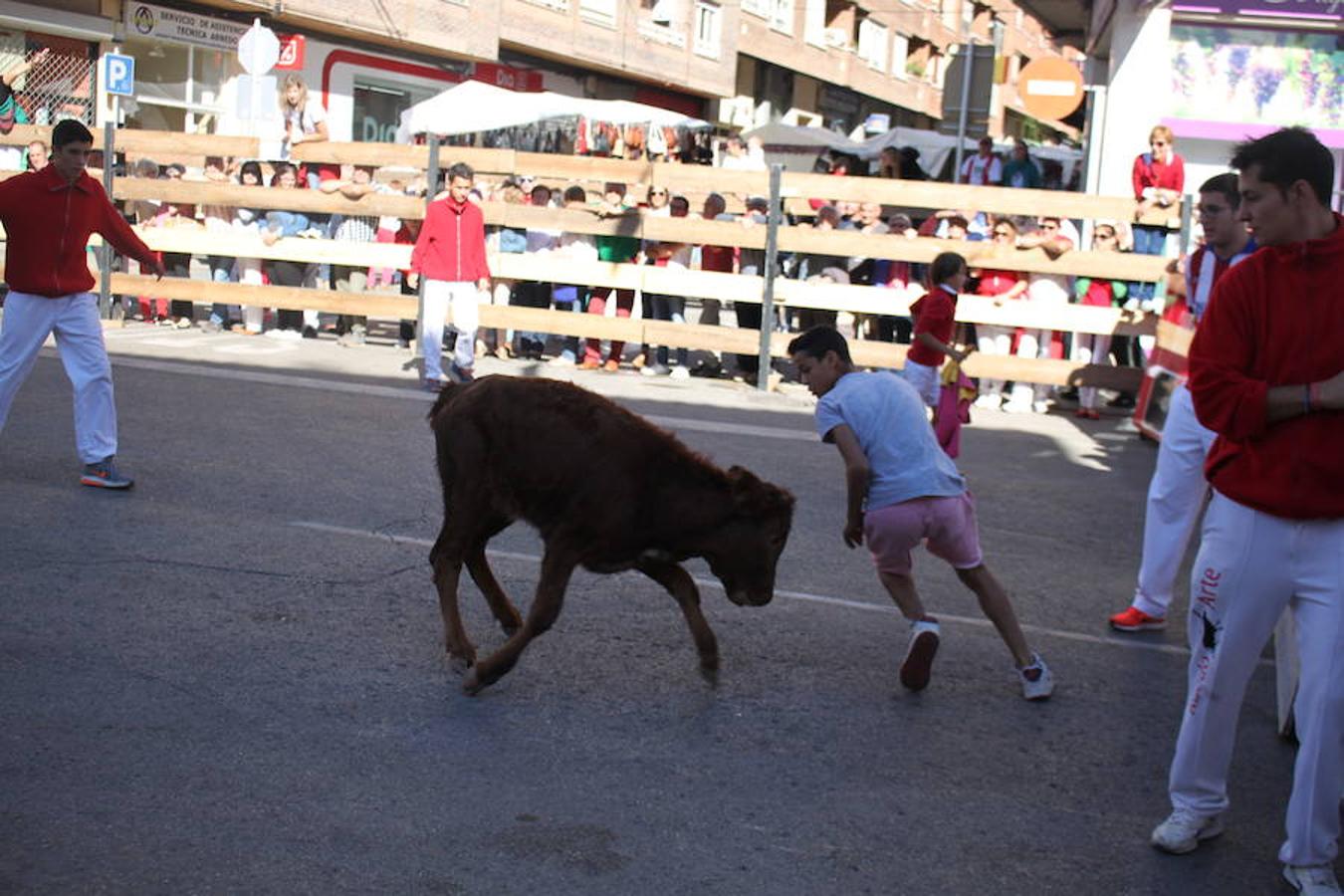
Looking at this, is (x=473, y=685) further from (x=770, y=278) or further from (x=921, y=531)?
(x=770, y=278)

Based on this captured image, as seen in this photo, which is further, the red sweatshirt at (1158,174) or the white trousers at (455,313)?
the red sweatshirt at (1158,174)

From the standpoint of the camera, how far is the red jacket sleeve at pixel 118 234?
9.12 metres

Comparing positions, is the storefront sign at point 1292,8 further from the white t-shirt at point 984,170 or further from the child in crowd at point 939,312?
the child in crowd at point 939,312

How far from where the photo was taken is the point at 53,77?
27.6 metres

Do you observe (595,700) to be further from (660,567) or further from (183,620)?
(183,620)

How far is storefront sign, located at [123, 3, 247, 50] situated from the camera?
1132 inches

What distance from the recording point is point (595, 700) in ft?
18.6

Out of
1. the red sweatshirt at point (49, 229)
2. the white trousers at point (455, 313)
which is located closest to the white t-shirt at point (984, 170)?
the white trousers at point (455, 313)

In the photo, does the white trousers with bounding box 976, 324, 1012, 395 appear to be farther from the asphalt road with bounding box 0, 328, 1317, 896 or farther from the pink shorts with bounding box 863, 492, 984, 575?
the pink shorts with bounding box 863, 492, 984, 575

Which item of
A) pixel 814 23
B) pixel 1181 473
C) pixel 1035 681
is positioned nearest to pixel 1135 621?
pixel 1181 473

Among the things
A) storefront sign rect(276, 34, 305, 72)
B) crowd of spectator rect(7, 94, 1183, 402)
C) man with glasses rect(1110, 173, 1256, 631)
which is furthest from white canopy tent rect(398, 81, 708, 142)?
man with glasses rect(1110, 173, 1256, 631)

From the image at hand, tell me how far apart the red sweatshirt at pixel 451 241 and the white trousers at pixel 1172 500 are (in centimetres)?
834

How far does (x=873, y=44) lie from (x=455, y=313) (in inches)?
1852

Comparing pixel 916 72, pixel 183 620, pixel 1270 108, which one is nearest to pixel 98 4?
pixel 1270 108
